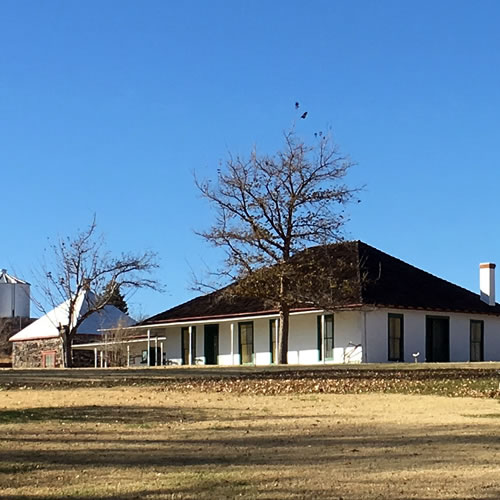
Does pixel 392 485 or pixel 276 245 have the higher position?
pixel 276 245

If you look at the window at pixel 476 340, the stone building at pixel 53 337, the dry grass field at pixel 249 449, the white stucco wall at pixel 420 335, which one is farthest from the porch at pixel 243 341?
the dry grass field at pixel 249 449

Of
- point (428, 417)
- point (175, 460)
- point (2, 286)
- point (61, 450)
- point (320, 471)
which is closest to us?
point (320, 471)

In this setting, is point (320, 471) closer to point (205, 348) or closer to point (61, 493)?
point (61, 493)

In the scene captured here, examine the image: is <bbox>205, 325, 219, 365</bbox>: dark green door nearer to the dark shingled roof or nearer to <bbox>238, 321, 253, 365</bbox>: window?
the dark shingled roof

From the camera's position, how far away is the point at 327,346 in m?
35.8

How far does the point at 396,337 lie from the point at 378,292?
5.90ft

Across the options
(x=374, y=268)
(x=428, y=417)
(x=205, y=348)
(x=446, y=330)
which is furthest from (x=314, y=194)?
(x=428, y=417)

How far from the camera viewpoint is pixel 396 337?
35.1 metres

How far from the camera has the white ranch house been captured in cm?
3450

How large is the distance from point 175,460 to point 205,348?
3252cm

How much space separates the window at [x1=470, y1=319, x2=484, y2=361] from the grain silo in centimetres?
3368

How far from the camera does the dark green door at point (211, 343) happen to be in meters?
40.9

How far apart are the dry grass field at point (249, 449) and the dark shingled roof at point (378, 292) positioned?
18808 mm

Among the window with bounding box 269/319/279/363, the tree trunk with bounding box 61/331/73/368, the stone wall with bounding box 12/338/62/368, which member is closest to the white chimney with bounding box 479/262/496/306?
the window with bounding box 269/319/279/363
